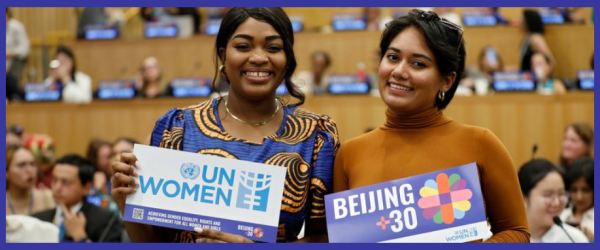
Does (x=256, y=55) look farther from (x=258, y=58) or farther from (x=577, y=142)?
(x=577, y=142)

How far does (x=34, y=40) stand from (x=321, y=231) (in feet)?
26.3

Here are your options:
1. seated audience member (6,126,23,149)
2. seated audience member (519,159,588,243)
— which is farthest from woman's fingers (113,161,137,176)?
seated audience member (6,126,23,149)

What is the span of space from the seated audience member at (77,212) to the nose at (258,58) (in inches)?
118

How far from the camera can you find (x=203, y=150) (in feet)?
8.78

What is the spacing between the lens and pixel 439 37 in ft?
8.31

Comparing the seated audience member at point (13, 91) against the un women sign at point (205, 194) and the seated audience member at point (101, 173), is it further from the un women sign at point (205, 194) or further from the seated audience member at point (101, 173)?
the un women sign at point (205, 194)

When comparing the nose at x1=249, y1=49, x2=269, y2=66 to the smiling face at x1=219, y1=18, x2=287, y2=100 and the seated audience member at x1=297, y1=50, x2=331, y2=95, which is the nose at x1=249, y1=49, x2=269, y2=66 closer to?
the smiling face at x1=219, y1=18, x2=287, y2=100

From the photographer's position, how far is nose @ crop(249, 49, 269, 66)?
260 cm

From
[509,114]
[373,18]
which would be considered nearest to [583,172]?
[509,114]

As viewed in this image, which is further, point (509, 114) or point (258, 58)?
point (509, 114)

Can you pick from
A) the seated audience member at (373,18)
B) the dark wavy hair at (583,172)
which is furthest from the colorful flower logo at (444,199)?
the seated audience member at (373,18)

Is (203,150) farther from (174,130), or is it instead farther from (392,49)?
(392,49)

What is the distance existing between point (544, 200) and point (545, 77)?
334cm

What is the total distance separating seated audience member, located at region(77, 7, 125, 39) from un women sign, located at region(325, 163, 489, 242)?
7.38 m
